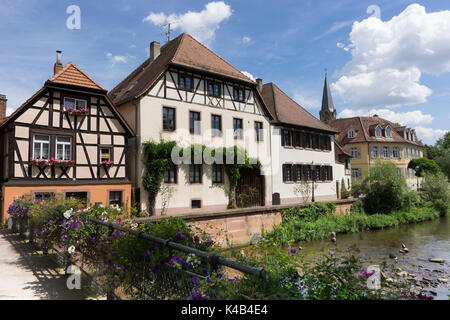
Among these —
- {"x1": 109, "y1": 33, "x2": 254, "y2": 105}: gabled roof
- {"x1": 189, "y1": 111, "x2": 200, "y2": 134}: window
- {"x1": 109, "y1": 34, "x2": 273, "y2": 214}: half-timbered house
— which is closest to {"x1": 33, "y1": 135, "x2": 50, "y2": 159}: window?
{"x1": 109, "y1": 34, "x2": 273, "y2": 214}: half-timbered house

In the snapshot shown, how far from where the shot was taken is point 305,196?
24.1 m

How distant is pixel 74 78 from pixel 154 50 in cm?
774

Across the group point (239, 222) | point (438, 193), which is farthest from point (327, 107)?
point (239, 222)

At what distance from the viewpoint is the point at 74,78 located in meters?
14.6

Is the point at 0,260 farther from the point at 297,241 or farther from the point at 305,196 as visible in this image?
the point at 305,196

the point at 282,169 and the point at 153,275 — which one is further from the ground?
the point at 282,169

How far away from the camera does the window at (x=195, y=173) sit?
17.5m

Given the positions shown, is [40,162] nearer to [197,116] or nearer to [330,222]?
[197,116]

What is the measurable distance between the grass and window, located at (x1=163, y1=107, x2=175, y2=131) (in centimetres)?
778

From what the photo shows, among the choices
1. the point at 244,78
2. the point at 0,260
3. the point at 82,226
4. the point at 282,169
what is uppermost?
the point at 244,78

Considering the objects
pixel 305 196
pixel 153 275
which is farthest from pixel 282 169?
pixel 153 275

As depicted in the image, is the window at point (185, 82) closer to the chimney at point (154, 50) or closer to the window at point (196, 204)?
the chimney at point (154, 50)

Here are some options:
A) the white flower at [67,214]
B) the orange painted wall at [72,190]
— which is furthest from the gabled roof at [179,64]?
the white flower at [67,214]
